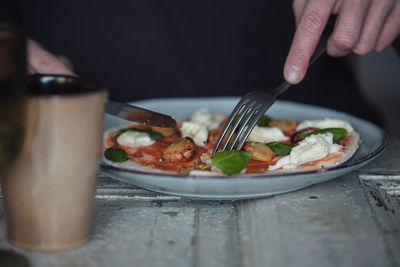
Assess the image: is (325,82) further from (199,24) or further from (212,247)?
(212,247)

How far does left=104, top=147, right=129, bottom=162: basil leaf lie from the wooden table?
2.8 inches

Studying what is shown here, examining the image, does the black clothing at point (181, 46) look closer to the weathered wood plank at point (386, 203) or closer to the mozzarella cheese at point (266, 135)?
the mozzarella cheese at point (266, 135)

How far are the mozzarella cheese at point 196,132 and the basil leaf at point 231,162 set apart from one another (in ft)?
1.06

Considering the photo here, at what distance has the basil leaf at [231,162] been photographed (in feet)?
3.29

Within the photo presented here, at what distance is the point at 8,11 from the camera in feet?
7.06

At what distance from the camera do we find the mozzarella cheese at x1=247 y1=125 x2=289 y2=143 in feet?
4.37

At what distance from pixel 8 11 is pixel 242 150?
4.73 ft

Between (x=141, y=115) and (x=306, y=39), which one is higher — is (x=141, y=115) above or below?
below

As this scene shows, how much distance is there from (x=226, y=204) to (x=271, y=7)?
1.36 metres

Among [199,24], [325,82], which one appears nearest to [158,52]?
[199,24]

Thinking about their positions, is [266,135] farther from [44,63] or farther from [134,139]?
[44,63]

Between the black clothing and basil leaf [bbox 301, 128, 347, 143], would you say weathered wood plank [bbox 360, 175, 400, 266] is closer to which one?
basil leaf [bbox 301, 128, 347, 143]

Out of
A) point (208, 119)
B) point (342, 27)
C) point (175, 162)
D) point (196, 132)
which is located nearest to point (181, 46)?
point (208, 119)

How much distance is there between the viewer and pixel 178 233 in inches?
37.3
